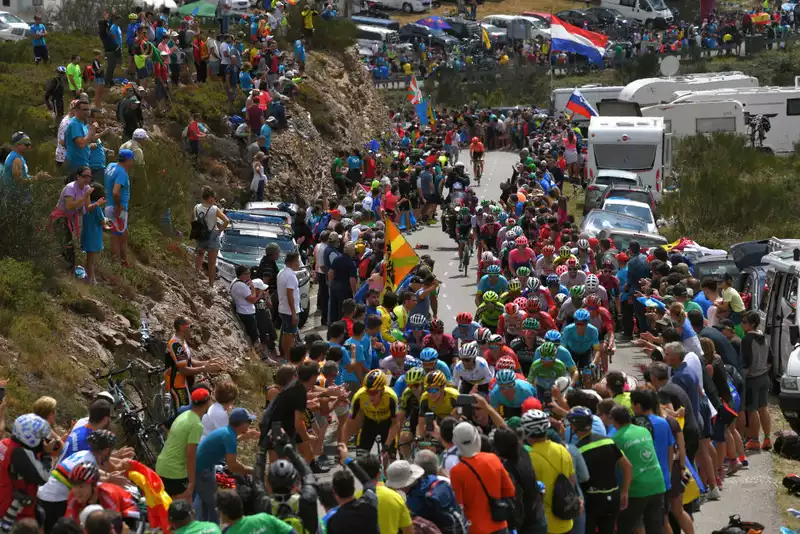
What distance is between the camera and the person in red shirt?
9.26 m

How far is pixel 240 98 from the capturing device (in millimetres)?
33281

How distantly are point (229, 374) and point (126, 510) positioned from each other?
28.0 feet

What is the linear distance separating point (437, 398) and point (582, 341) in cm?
410

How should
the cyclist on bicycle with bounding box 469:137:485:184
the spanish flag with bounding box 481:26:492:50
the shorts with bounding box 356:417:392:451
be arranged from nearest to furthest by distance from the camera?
the shorts with bounding box 356:417:392:451, the cyclist on bicycle with bounding box 469:137:485:184, the spanish flag with bounding box 481:26:492:50

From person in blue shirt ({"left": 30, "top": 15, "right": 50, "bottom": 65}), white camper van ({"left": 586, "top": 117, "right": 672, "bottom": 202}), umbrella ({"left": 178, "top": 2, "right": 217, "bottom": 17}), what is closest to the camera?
person in blue shirt ({"left": 30, "top": 15, "right": 50, "bottom": 65})

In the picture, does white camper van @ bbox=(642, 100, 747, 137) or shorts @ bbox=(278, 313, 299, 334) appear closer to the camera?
shorts @ bbox=(278, 313, 299, 334)

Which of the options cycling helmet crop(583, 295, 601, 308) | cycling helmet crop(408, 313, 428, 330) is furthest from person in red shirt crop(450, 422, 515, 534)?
cycling helmet crop(583, 295, 601, 308)

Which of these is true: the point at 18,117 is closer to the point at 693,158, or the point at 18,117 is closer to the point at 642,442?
the point at 642,442

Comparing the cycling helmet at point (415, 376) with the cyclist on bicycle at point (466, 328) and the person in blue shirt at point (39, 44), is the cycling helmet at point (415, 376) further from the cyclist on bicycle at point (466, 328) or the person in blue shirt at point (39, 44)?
the person in blue shirt at point (39, 44)

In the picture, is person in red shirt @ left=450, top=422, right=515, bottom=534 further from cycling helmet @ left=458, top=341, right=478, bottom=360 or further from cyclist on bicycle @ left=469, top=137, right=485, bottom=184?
cyclist on bicycle @ left=469, top=137, right=485, bottom=184

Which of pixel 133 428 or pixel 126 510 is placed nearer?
pixel 126 510

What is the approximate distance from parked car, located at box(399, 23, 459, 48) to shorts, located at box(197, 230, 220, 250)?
49317 mm

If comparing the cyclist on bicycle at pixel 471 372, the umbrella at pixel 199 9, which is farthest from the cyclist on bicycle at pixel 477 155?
the cyclist on bicycle at pixel 471 372

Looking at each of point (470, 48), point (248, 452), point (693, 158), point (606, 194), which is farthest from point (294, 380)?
point (470, 48)
